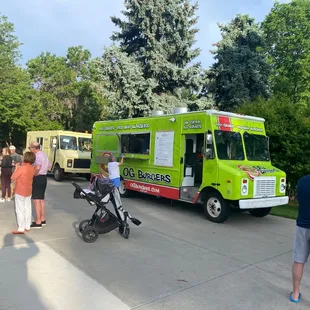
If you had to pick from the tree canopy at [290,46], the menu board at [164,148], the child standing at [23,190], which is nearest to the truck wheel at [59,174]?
the menu board at [164,148]

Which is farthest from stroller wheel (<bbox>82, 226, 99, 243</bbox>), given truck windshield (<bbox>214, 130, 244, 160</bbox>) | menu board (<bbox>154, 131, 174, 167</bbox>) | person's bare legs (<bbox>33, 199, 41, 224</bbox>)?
menu board (<bbox>154, 131, 174, 167</bbox>)

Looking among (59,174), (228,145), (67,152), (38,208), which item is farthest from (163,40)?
(38,208)

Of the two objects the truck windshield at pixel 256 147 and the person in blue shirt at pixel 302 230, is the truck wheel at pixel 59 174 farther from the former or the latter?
the person in blue shirt at pixel 302 230

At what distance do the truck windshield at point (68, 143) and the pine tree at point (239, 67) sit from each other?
9.07 metres

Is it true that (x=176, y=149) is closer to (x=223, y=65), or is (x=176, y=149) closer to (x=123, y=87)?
(x=123, y=87)

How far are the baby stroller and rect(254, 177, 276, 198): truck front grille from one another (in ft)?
10.9

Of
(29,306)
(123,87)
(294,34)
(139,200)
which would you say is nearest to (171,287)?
(29,306)

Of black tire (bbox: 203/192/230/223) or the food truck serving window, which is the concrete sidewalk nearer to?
black tire (bbox: 203/192/230/223)

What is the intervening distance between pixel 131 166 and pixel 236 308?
7.53 m

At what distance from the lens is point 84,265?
187 inches

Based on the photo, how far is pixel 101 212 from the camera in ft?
20.3

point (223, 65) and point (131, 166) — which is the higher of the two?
point (223, 65)

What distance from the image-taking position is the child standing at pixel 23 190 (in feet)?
20.1

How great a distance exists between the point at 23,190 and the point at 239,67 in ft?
52.1
